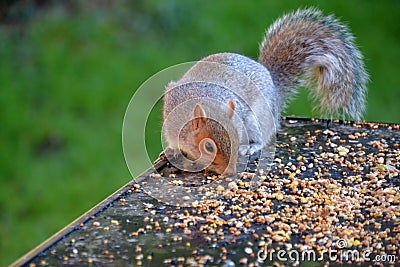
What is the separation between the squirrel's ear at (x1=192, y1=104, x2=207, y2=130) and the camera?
7.61 ft

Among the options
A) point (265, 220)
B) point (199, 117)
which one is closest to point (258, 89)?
point (199, 117)

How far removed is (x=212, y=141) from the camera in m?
2.29

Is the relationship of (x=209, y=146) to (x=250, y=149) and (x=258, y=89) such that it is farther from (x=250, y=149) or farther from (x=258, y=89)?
(x=258, y=89)

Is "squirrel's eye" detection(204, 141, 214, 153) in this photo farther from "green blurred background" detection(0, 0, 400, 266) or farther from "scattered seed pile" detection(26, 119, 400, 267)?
"green blurred background" detection(0, 0, 400, 266)

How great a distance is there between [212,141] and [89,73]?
9.32 ft

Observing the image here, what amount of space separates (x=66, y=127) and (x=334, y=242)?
3.30 meters

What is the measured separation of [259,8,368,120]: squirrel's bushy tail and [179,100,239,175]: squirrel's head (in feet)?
2.19

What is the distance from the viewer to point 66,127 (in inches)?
185

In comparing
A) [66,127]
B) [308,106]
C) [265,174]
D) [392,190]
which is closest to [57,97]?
[66,127]

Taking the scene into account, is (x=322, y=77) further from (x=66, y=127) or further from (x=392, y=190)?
(x=66, y=127)

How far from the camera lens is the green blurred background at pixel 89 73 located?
437 cm

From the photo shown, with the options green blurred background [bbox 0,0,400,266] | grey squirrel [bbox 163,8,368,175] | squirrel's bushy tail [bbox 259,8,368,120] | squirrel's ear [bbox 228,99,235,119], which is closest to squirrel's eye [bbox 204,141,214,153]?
grey squirrel [bbox 163,8,368,175]

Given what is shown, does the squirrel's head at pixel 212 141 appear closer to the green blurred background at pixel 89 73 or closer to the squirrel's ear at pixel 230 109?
the squirrel's ear at pixel 230 109

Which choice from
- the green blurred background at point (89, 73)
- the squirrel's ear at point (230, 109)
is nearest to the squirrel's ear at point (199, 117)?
the squirrel's ear at point (230, 109)
